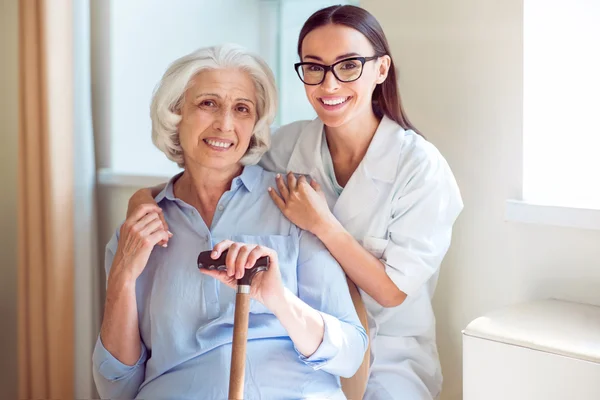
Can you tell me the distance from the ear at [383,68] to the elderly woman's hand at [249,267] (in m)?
0.59

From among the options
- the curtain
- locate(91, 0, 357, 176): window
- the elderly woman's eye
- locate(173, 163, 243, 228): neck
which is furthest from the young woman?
locate(91, 0, 357, 176): window

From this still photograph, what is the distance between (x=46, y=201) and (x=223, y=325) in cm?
117

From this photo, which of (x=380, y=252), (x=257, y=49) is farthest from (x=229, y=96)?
(x=257, y=49)

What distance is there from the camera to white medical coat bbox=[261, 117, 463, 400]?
5.58ft

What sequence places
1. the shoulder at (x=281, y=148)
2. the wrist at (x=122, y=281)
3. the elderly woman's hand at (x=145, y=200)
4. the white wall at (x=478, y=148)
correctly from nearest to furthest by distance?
the wrist at (x=122, y=281), the elderly woman's hand at (x=145, y=200), the white wall at (x=478, y=148), the shoulder at (x=281, y=148)

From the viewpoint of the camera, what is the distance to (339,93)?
171cm

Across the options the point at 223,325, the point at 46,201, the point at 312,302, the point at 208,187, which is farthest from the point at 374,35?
the point at 46,201

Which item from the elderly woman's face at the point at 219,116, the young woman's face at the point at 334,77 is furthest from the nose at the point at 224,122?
the young woman's face at the point at 334,77

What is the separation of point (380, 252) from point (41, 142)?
137 cm

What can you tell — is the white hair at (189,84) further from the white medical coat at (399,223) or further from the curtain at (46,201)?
the curtain at (46,201)

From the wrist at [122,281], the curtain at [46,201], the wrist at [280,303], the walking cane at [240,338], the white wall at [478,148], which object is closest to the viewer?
the walking cane at [240,338]

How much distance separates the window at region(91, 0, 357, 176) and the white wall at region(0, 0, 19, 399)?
329 mm

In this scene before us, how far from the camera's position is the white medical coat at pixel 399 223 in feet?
5.58

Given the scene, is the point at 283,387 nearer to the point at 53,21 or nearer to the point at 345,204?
the point at 345,204
